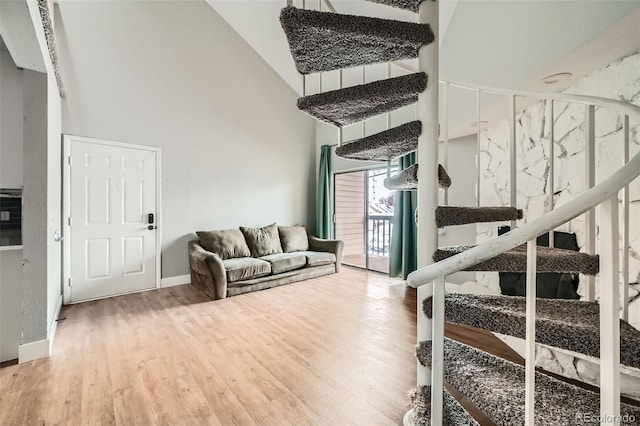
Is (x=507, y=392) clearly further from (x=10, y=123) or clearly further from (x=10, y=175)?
(x=10, y=123)

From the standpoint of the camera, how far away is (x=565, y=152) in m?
2.24

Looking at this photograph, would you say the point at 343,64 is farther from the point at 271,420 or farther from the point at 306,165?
the point at 306,165

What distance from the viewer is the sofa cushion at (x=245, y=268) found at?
3566 mm

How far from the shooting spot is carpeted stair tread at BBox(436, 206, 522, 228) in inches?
51.4

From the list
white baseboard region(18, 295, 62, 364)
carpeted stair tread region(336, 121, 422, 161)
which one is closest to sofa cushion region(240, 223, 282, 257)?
white baseboard region(18, 295, 62, 364)

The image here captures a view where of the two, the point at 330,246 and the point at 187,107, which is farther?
the point at 330,246

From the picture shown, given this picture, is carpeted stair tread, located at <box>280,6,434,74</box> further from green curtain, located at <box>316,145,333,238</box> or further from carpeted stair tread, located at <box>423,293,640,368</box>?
green curtain, located at <box>316,145,333,238</box>

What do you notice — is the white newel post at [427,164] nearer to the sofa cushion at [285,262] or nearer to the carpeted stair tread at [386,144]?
the carpeted stair tread at [386,144]

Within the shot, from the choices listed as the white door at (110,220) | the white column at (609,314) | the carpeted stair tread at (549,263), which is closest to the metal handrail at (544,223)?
the white column at (609,314)

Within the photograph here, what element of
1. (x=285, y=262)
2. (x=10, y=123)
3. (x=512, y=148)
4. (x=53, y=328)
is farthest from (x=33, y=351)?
(x=512, y=148)

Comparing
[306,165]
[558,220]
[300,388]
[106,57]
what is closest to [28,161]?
[106,57]

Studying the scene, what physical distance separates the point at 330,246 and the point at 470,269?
3.81 metres

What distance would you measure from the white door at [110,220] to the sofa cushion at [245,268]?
114 centimetres

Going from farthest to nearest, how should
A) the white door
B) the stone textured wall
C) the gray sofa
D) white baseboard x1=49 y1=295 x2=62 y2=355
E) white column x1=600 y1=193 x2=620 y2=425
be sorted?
the gray sofa < the white door < white baseboard x1=49 y1=295 x2=62 y2=355 < the stone textured wall < white column x1=600 y1=193 x2=620 y2=425
